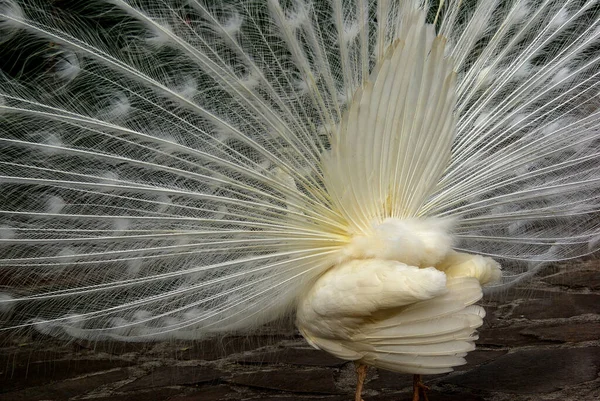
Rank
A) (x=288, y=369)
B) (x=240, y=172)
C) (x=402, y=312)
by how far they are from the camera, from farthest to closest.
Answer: (x=288, y=369)
(x=240, y=172)
(x=402, y=312)

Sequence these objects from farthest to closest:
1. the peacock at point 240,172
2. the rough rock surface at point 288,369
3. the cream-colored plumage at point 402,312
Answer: the rough rock surface at point 288,369
the peacock at point 240,172
the cream-colored plumage at point 402,312

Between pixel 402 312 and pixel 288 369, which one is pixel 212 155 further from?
pixel 288 369

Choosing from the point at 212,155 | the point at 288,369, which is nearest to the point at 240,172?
the point at 212,155

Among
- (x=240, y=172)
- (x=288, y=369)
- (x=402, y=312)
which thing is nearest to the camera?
(x=402, y=312)

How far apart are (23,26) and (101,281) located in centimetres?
103

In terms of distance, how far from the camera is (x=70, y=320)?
321cm

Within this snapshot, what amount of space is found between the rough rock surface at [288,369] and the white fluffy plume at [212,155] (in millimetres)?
912

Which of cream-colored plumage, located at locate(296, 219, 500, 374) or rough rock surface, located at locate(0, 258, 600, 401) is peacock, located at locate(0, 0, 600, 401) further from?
rough rock surface, located at locate(0, 258, 600, 401)

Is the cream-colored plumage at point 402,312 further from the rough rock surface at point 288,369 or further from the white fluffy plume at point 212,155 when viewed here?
the rough rock surface at point 288,369

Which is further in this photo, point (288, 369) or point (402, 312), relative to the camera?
point (288, 369)

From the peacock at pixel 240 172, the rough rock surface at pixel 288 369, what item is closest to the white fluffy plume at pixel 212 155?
the peacock at pixel 240 172

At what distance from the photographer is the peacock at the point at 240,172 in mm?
2900

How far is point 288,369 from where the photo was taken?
442 centimetres

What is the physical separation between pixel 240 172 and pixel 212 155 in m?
0.13
